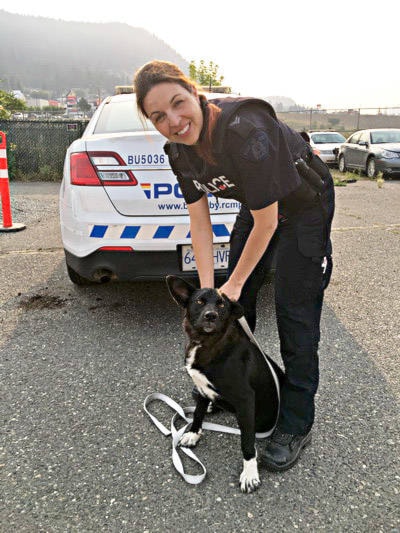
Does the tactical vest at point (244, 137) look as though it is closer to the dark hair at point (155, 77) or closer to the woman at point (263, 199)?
the woman at point (263, 199)

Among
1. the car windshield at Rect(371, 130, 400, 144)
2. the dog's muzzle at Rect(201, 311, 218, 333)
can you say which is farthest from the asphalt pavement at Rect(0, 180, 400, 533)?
the car windshield at Rect(371, 130, 400, 144)

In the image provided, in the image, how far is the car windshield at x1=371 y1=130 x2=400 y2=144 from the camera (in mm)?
14545

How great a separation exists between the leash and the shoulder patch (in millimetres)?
782

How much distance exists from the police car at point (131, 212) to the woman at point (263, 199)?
968 mm

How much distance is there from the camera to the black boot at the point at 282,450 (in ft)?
6.77

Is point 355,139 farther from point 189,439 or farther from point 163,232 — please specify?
point 189,439

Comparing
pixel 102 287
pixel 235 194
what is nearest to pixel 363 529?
pixel 235 194

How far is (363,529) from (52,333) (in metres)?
2.44

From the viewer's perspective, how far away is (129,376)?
285 cm

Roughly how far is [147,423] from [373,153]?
1360 centimetres

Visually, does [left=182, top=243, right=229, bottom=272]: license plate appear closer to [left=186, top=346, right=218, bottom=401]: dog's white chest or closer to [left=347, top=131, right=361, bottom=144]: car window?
[left=186, top=346, right=218, bottom=401]: dog's white chest

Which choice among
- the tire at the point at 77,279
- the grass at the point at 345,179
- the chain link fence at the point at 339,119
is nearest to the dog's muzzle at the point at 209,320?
the tire at the point at 77,279

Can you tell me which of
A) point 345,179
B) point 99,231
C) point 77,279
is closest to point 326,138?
point 345,179

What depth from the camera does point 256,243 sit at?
1838 millimetres
